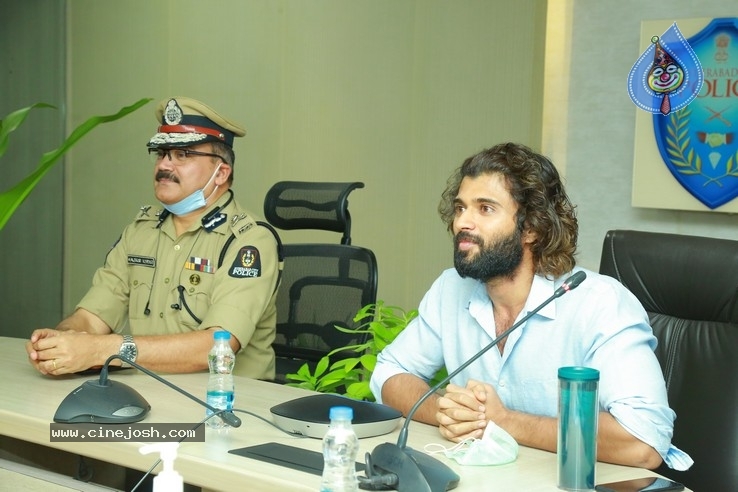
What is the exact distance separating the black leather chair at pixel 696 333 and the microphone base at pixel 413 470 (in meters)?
0.70

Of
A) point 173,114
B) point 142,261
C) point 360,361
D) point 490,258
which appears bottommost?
point 360,361

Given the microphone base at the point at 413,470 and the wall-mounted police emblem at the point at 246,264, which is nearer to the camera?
the microphone base at the point at 413,470

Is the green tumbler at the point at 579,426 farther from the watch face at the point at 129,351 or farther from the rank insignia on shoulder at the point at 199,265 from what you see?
the rank insignia on shoulder at the point at 199,265

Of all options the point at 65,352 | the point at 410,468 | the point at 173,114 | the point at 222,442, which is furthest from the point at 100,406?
the point at 173,114

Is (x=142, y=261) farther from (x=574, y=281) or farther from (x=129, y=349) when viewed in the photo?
(x=574, y=281)

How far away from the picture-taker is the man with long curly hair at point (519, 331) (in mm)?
1743

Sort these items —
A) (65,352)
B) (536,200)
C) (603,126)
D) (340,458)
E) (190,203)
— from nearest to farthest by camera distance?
(340,458) → (536,200) → (65,352) → (190,203) → (603,126)

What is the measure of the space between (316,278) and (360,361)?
1.52 ft

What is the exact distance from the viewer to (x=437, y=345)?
2.17 metres

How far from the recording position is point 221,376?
1978 mm

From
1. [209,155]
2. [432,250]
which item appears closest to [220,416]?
[209,155]

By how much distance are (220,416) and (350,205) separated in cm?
262

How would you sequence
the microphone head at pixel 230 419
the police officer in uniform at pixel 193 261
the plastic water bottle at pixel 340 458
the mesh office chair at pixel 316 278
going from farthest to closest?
the mesh office chair at pixel 316 278
the police officer in uniform at pixel 193 261
the microphone head at pixel 230 419
the plastic water bottle at pixel 340 458

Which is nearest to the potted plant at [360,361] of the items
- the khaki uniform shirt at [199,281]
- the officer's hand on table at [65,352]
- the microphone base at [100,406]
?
the khaki uniform shirt at [199,281]
